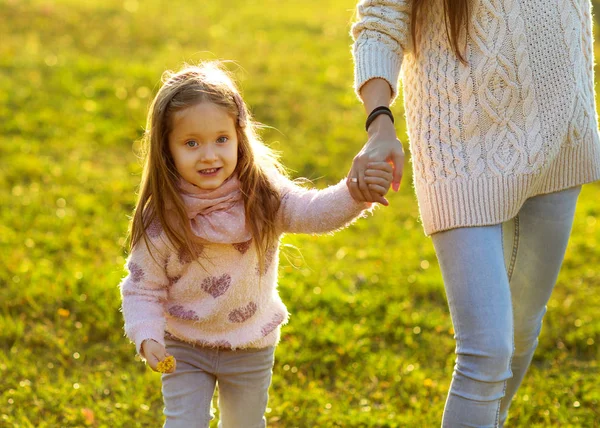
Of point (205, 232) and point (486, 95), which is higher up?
point (486, 95)

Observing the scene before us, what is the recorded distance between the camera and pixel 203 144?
256cm

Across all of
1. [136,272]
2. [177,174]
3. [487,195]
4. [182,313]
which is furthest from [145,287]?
[487,195]

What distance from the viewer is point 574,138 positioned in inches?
102

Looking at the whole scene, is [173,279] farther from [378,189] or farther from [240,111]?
[378,189]

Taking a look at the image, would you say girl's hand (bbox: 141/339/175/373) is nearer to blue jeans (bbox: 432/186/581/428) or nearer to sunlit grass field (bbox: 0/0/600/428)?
blue jeans (bbox: 432/186/581/428)

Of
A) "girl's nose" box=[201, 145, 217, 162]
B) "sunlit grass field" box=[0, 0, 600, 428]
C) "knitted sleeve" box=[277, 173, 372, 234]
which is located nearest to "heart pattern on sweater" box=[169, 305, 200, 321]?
"knitted sleeve" box=[277, 173, 372, 234]

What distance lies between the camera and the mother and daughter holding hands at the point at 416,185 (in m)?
2.40

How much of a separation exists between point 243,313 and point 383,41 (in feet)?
3.37

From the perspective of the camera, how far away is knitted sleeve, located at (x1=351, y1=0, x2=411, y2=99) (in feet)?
8.15

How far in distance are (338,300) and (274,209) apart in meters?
2.36

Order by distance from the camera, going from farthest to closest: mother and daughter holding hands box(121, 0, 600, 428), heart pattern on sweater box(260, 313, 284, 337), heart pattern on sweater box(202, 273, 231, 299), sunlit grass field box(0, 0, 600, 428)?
sunlit grass field box(0, 0, 600, 428), heart pattern on sweater box(260, 313, 284, 337), heart pattern on sweater box(202, 273, 231, 299), mother and daughter holding hands box(121, 0, 600, 428)

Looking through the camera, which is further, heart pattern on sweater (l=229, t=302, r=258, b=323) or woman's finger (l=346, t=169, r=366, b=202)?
heart pattern on sweater (l=229, t=302, r=258, b=323)

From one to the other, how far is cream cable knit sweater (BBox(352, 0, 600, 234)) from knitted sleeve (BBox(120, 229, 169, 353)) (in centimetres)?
88

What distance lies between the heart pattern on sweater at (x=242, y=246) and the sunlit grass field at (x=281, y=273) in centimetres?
90
